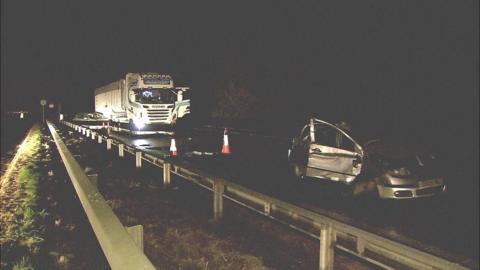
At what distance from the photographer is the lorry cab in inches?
333

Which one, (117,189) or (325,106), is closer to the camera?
Result: (117,189)

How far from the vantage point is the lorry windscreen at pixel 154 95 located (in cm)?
2598

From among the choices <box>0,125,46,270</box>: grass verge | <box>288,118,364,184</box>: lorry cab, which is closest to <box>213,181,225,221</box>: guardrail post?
<box>0,125,46,270</box>: grass verge

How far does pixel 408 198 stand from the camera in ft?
25.4

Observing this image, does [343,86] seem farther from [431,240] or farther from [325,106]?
[431,240]

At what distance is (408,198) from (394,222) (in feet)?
3.30

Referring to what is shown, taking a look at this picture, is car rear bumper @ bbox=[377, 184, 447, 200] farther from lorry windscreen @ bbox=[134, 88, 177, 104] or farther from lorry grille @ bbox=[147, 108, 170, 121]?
lorry windscreen @ bbox=[134, 88, 177, 104]

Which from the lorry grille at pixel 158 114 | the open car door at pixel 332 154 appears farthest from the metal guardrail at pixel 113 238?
the lorry grille at pixel 158 114

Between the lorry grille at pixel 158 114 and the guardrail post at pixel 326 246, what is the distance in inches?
871

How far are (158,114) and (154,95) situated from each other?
1.15m

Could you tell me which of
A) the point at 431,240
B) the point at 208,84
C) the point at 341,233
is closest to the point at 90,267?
the point at 341,233

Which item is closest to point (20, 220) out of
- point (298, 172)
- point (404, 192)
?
point (298, 172)

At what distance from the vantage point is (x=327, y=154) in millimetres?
8867

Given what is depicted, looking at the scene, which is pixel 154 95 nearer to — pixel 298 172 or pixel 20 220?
pixel 298 172
